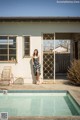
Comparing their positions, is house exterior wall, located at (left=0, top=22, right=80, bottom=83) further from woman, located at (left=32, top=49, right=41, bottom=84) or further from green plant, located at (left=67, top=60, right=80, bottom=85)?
green plant, located at (left=67, top=60, right=80, bottom=85)

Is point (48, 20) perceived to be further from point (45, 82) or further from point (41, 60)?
point (45, 82)

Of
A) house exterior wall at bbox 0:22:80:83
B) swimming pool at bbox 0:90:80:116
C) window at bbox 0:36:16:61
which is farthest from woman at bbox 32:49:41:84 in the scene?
swimming pool at bbox 0:90:80:116

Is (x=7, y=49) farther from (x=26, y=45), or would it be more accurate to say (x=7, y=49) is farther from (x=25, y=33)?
(x=25, y=33)

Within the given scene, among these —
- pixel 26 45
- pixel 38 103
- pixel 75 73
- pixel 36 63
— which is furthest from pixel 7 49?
pixel 38 103

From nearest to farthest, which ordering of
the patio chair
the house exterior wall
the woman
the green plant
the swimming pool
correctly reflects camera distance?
the swimming pool < the green plant < the patio chair < the woman < the house exterior wall

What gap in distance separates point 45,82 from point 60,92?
255cm

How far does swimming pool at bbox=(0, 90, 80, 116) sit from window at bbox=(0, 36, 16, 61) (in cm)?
287

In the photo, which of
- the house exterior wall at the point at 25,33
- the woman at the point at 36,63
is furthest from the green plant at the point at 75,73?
the house exterior wall at the point at 25,33

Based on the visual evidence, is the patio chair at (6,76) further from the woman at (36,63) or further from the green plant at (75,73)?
the green plant at (75,73)

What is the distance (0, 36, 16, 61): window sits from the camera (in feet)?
46.8

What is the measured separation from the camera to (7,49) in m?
14.3

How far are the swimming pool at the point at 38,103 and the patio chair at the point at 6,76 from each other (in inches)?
69.4

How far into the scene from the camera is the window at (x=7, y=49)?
46.8 feet

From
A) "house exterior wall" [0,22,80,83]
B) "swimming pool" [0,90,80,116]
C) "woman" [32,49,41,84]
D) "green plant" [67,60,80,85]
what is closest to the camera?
"swimming pool" [0,90,80,116]
